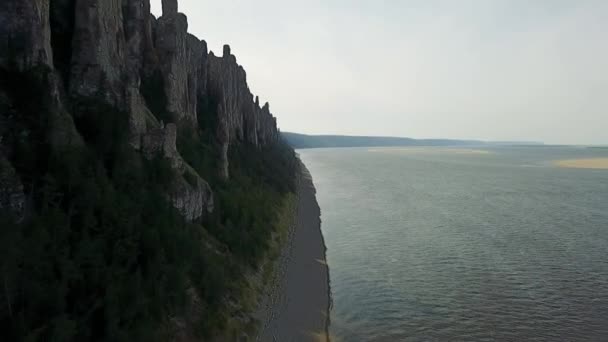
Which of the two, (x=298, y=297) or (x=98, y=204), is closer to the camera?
(x=98, y=204)

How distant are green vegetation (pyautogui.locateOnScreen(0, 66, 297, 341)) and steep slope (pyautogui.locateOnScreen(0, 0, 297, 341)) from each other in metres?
0.05

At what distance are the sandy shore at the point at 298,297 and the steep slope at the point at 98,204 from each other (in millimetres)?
2374

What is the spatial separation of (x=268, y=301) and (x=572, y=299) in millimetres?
26234

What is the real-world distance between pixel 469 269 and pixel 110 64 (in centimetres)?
3742

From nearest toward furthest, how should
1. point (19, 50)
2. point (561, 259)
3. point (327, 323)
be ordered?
point (19, 50) < point (327, 323) < point (561, 259)

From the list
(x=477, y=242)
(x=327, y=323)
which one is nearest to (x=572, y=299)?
(x=477, y=242)

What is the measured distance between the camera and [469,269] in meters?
37.6

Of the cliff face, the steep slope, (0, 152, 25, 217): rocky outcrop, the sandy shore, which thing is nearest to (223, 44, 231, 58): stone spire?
the cliff face

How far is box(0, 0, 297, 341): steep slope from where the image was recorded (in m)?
13.2

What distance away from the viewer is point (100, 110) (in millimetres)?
19672

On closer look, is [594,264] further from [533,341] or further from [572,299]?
[533,341]

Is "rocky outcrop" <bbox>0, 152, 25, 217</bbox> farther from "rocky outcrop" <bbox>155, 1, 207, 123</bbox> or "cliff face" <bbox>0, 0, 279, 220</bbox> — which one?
"rocky outcrop" <bbox>155, 1, 207, 123</bbox>

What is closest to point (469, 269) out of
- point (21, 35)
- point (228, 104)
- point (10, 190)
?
point (10, 190)

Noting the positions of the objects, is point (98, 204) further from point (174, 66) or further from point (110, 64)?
point (174, 66)
